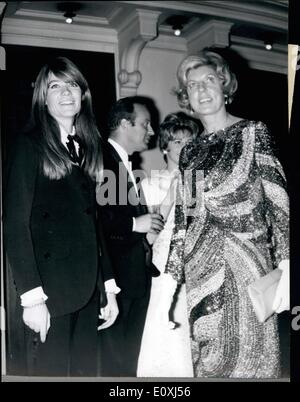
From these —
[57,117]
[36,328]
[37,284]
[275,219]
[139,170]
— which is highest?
[57,117]

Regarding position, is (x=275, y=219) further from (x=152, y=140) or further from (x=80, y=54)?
(x=80, y=54)

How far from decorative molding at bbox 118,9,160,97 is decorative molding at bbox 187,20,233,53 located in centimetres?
14

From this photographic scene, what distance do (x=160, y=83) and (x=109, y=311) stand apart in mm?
751

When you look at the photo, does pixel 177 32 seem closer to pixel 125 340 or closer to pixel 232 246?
pixel 232 246

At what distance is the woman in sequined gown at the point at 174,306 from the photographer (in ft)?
5.43

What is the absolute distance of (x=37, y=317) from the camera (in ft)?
4.82

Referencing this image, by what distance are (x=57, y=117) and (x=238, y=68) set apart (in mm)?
687

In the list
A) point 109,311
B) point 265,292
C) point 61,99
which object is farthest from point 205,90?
point 109,311

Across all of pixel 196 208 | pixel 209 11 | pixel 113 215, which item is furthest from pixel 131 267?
pixel 209 11

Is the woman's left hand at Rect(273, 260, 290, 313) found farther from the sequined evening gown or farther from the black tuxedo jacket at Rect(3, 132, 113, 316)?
the black tuxedo jacket at Rect(3, 132, 113, 316)

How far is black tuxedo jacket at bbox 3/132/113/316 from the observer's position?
→ 149cm

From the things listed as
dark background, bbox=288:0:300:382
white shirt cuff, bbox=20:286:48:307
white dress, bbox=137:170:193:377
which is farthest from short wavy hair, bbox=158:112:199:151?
white shirt cuff, bbox=20:286:48:307

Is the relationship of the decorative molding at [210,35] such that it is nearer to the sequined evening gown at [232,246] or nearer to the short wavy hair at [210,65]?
the short wavy hair at [210,65]

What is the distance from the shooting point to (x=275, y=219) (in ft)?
4.90
